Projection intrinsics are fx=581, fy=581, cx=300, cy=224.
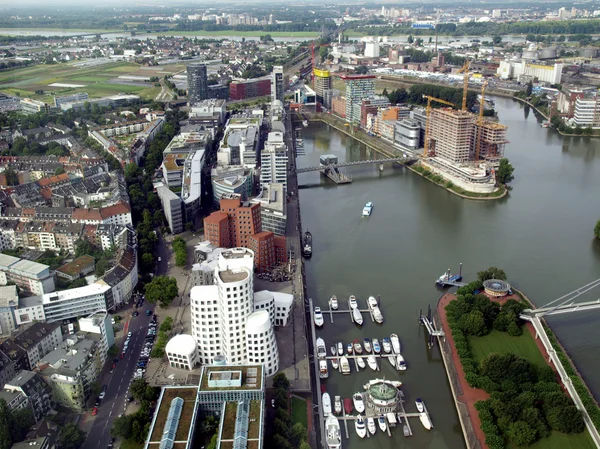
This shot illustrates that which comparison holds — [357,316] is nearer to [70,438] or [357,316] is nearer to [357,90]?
[70,438]

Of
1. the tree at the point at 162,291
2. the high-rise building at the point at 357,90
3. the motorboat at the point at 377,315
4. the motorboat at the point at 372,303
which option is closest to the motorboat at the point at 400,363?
the motorboat at the point at 377,315

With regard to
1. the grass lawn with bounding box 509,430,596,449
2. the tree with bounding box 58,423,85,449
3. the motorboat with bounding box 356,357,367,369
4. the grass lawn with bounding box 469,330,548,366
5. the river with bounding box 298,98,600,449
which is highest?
the tree with bounding box 58,423,85,449

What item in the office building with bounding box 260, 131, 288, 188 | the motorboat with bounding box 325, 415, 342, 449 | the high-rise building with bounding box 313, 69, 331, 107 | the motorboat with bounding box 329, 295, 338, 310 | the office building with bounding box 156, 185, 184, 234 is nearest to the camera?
the motorboat with bounding box 325, 415, 342, 449

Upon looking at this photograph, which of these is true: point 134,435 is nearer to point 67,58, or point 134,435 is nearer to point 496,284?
point 496,284

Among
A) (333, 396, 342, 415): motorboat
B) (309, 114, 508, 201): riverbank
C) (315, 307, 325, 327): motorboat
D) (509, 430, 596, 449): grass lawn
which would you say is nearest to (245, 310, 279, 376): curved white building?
(333, 396, 342, 415): motorboat

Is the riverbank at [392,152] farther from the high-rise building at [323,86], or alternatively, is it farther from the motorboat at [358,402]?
the motorboat at [358,402]

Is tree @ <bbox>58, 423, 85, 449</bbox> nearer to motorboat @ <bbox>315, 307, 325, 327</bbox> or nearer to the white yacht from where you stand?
the white yacht
